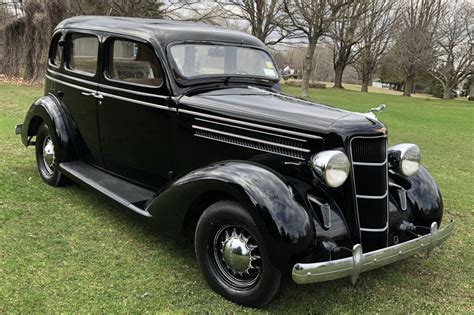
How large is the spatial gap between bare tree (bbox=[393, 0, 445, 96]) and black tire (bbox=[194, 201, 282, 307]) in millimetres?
32626

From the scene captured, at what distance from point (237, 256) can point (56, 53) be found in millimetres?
3918

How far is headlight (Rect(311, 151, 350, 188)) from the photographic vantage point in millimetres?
2947

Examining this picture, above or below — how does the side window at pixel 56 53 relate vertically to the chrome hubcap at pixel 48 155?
above

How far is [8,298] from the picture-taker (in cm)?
297

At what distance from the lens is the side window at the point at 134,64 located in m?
4.05

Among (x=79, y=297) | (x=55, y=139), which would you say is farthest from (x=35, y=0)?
(x=79, y=297)

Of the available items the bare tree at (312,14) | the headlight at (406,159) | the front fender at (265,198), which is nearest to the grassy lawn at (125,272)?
the front fender at (265,198)

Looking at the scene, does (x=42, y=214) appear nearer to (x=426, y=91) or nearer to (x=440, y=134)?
(x=440, y=134)

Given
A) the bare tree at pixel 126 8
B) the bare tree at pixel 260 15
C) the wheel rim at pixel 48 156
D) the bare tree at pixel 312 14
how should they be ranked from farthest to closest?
the bare tree at pixel 260 15 < the bare tree at pixel 126 8 < the bare tree at pixel 312 14 < the wheel rim at pixel 48 156

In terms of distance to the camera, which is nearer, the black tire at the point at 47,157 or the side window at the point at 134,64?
the side window at the point at 134,64

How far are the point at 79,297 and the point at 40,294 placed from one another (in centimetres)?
27

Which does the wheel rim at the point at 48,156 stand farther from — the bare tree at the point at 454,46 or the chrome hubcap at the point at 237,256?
the bare tree at the point at 454,46

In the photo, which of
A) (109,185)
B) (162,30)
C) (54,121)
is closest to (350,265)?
(109,185)

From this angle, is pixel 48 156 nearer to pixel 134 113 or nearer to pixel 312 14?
pixel 134 113
